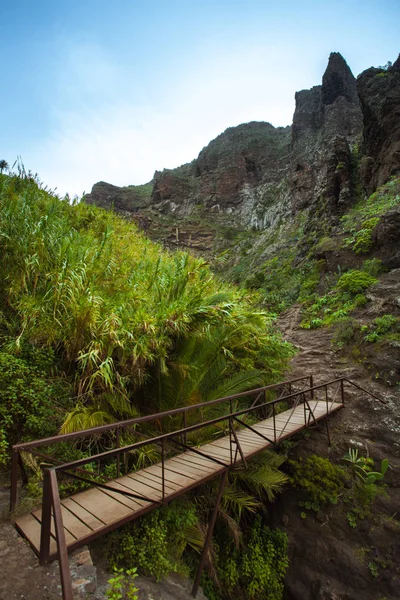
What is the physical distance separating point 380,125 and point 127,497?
18.7m

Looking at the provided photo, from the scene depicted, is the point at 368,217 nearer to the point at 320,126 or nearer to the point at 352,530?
the point at 352,530

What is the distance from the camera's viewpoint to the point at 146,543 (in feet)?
10.5

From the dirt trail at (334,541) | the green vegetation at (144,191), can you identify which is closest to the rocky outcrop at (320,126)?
the dirt trail at (334,541)

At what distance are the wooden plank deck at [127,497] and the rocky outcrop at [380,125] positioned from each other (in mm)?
14455

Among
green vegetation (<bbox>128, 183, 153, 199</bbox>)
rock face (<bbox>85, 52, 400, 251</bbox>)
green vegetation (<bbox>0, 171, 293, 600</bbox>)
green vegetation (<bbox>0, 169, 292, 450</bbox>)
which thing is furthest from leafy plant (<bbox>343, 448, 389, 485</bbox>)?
green vegetation (<bbox>128, 183, 153, 199</bbox>)

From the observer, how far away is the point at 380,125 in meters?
15.4

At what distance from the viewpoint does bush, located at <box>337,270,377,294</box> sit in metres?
9.02

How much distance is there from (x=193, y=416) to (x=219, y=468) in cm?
151

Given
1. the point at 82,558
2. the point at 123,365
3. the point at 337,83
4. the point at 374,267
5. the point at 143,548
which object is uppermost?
the point at 337,83

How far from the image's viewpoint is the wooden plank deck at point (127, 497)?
2.39 meters

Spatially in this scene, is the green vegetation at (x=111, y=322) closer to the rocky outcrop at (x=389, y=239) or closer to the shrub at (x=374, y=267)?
the shrub at (x=374, y=267)

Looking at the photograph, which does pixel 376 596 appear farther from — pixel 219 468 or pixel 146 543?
pixel 146 543

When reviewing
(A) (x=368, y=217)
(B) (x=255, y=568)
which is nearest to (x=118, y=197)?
(A) (x=368, y=217)

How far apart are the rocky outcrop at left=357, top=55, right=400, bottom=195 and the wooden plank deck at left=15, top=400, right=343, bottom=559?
14.5m
